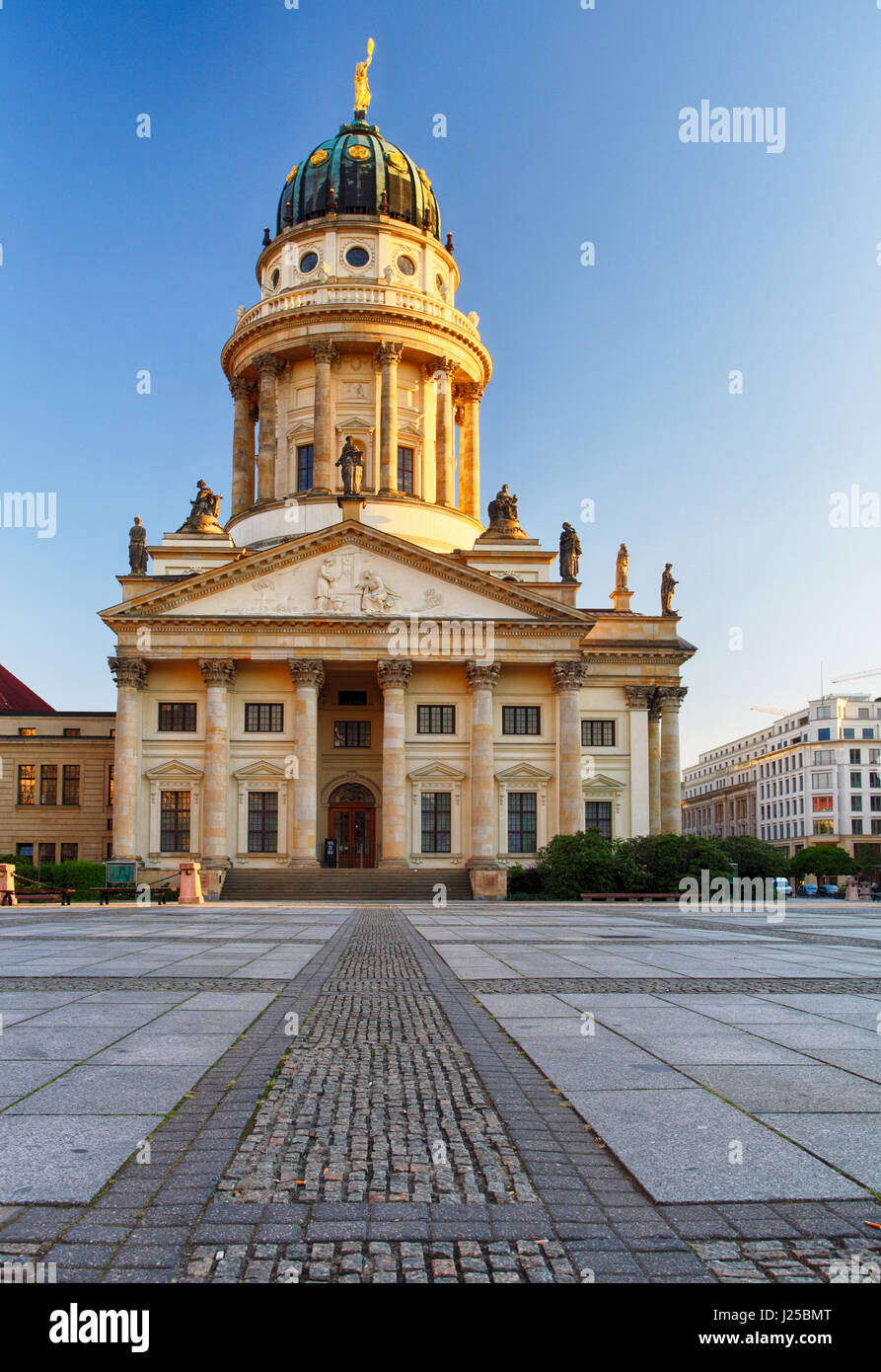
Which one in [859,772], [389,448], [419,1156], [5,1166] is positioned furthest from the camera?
[859,772]

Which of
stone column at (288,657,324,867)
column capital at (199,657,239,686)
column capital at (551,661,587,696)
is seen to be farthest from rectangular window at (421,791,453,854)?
column capital at (199,657,239,686)

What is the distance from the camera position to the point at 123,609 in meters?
51.9

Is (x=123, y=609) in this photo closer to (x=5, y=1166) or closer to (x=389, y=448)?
(x=389, y=448)

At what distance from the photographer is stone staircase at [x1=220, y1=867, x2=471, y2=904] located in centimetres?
4769

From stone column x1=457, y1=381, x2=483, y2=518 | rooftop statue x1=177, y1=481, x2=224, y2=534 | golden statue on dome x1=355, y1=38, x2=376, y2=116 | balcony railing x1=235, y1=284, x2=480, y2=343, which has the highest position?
golden statue on dome x1=355, y1=38, x2=376, y2=116

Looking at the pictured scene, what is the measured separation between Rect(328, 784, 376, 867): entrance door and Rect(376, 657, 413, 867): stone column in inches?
202

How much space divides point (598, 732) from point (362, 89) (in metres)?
54.4

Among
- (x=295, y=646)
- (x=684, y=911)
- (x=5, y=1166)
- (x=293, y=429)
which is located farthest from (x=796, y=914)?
(x=293, y=429)

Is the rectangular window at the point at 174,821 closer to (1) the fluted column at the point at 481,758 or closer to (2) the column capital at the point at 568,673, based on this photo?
(1) the fluted column at the point at 481,758

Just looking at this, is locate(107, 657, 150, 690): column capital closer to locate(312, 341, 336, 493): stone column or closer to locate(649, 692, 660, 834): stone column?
locate(312, 341, 336, 493): stone column

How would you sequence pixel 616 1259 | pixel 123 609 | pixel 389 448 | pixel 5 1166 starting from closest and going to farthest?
pixel 616 1259
pixel 5 1166
pixel 123 609
pixel 389 448

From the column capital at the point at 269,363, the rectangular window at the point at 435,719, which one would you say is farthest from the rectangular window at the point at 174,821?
the column capital at the point at 269,363
